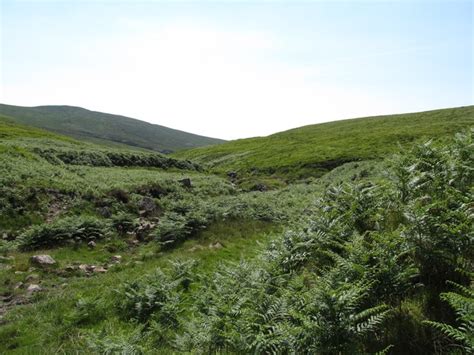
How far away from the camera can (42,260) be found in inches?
591

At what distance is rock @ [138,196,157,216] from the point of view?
82.9ft

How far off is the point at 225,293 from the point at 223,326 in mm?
1848

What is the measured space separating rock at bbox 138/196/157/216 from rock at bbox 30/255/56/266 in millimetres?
9871

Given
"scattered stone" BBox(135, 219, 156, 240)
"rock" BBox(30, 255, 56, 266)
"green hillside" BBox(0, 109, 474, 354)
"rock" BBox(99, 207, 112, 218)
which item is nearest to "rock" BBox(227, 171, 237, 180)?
"rock" BBox(99, 207, 112, 218)

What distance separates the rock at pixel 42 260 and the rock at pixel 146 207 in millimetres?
9871

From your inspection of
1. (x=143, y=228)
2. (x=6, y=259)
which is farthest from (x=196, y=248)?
(x=6, y=259)

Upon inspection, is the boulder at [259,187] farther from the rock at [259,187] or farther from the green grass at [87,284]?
the green grass at [87,284]

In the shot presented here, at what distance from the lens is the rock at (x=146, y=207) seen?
2527 centimetres

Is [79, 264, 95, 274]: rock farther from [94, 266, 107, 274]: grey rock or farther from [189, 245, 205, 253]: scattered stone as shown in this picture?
[189, 245, 205, 253]: scattered stone

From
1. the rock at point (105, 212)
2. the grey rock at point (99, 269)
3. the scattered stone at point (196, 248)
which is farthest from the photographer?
the rock at point (105, 212)

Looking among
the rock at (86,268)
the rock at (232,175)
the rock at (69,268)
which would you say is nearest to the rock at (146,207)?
the rock at (86,268)

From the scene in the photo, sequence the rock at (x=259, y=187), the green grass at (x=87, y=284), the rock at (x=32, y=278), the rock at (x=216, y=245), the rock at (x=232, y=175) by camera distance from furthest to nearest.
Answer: the rock at (x=232, y=175) < the rock at (x=259, y=187) < the rock at (x=216, y=245) < the rock at (x=32, y=278) < the green grass at (x=87, y=284)

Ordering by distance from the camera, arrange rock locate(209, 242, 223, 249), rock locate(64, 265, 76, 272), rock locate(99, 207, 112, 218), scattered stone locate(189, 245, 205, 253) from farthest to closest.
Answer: rock locate(99, 207, 112, 218)
rock locate(209, 242, 223, 249)
scattered stone locate(189, 245, 205, 253)
rock locate(64, 265, 76, 272)

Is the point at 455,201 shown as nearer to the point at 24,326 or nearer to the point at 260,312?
the point at 260,312
